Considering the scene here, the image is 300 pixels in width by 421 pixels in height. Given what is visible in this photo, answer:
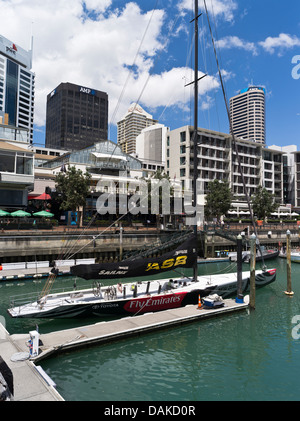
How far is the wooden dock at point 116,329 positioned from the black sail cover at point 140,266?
2662mm

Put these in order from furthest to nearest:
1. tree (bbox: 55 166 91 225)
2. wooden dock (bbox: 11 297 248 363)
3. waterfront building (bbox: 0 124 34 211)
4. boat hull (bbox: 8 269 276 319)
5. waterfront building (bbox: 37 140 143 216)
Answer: waterfront building (bbox: 37 140 143 216) → tree (bbox: 55 166 91 225) → waterfront building (bbox: 0 124 34 211) → boat hull (bbox: 8 269 276 319) → wooden dock (bbox: 11 297 248 363)

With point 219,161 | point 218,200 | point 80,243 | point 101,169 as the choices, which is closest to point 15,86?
point 219,161

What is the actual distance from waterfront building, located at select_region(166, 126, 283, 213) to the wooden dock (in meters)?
58.2

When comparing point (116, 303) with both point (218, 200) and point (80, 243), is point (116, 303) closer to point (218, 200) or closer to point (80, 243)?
point (80, 243)

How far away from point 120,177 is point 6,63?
164214 millimetres

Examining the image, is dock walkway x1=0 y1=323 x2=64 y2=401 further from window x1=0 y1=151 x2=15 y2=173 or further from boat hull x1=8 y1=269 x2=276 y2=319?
window x1=0 y1=151 x2=15 y2=173

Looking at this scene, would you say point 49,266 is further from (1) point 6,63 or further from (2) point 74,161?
(1) point 6,63

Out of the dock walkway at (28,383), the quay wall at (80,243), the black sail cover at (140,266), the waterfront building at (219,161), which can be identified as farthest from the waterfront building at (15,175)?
the waterfront building at (219,161)

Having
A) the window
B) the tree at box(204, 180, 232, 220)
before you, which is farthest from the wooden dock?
the tree at box(204, 180, 232, 220)

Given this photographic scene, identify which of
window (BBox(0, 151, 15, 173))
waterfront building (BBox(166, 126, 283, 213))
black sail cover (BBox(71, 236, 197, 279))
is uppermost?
waterfront building (BBox(166, 126, 283, 213))

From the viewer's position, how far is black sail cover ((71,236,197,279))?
1712 cm

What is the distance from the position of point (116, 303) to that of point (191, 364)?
6.25m

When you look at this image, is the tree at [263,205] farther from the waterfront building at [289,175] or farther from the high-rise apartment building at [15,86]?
the high-rise apartment building at [15,86]
